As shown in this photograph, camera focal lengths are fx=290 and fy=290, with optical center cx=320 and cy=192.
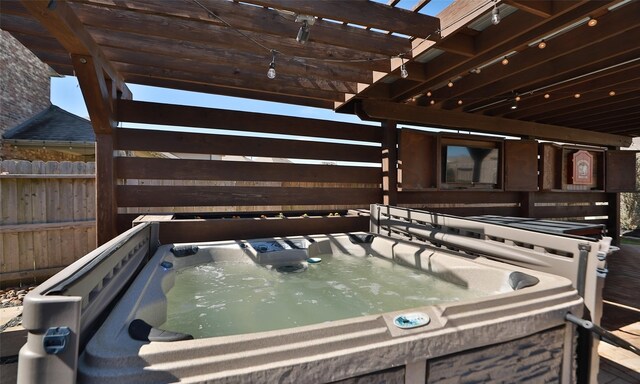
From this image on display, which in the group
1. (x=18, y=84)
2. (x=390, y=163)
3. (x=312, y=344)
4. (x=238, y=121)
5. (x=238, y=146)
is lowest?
(x=312, y=344)

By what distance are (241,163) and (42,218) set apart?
8.74 ft

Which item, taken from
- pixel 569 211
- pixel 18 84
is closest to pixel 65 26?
pixel 18 84

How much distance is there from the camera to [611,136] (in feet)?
19.4

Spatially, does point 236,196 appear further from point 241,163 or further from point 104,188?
point 104,188

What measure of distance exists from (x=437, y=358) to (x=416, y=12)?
2321 mm

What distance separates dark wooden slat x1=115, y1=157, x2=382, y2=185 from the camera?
10.0 feet

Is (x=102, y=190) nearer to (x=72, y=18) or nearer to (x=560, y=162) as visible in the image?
(x=72, y=18)

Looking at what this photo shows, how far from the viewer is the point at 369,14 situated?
2.09m

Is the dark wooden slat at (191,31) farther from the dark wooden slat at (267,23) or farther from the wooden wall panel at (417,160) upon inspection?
the wooden wall panel at (417,160)

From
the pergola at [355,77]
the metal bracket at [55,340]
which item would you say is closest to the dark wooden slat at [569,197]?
the pergola at [355,77]

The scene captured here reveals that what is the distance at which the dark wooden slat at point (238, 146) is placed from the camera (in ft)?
10.1

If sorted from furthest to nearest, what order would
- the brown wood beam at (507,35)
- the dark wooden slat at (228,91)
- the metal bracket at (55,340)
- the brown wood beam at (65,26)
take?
the dark wooden slat at (228,91) → the brown wood beam at (507,35) → the brown wood beam at (65,26) → the metal bracket at (55,340)

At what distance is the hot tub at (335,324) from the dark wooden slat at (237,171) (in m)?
0.96

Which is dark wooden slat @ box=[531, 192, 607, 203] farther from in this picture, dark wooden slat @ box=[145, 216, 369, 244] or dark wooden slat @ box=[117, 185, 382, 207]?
dark wooden slat @ box=[145, 216, 369, 244]
